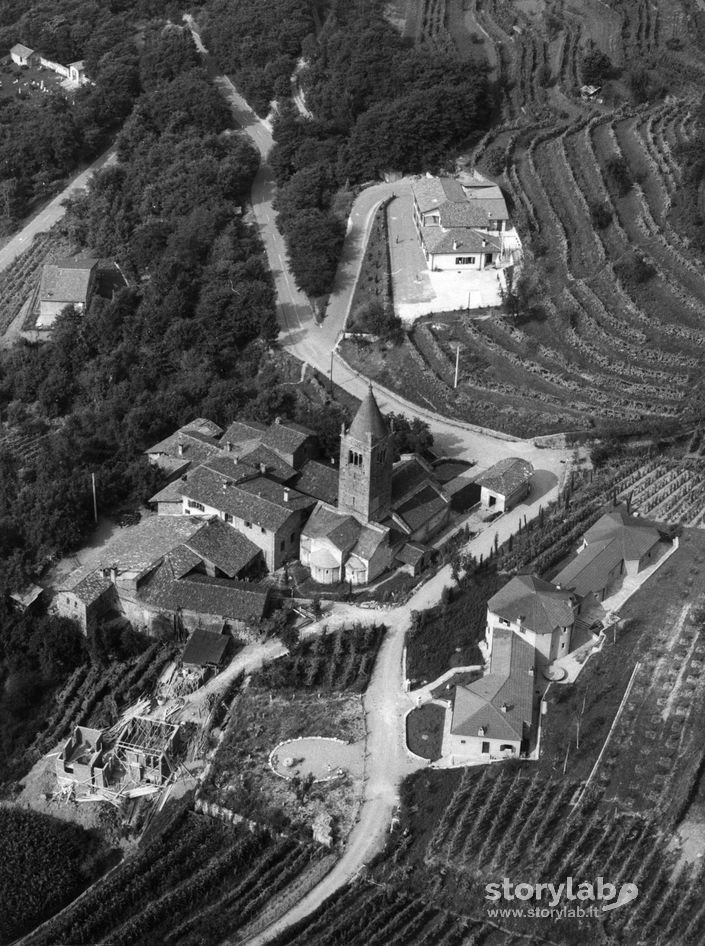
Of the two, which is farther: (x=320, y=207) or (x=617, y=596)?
(x=320, y=207)

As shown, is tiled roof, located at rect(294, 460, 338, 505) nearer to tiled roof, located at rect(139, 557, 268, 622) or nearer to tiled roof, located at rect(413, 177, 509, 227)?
tiled roof, located at rect(139, 557, 268, 622)

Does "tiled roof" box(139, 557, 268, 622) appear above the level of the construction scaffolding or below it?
above

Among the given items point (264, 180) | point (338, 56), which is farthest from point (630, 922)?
point (338, 56)

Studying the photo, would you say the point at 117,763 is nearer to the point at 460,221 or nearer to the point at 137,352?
the point at 137,352

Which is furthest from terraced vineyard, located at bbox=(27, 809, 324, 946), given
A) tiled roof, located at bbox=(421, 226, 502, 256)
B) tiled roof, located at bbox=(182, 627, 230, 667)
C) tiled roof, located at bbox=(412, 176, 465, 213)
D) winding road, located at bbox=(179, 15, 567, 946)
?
Answer: tiled roof, located at bbox=(412, 176, 465, 213)

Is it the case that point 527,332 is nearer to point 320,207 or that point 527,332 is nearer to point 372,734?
point 320,207

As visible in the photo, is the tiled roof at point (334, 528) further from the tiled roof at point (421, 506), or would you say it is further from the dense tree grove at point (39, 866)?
the dense tree grove at point (39, 866)
